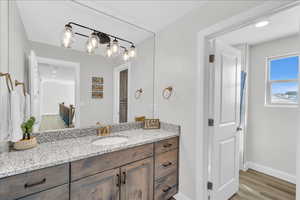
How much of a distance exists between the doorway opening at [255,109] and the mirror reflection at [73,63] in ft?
3.69

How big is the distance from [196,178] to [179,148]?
1.25 feet

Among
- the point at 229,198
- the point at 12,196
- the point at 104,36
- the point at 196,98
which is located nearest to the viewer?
the point at 12,196

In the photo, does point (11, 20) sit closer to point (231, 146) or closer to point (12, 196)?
point (12, 196)

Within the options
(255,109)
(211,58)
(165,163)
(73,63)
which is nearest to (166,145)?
(165,163)

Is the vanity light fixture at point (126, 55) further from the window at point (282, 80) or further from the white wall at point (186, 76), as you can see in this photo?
the window at point (282, 80)

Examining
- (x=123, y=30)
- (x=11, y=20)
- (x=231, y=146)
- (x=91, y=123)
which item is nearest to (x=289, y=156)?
(x=231, y=146)

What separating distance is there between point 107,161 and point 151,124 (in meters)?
0.93

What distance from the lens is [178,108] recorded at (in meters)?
1.77

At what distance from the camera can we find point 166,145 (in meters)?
1.62

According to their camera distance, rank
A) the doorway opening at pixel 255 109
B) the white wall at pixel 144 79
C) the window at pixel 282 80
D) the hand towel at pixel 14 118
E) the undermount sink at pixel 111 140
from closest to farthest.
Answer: the hand towel at pixel 14 118 < the undermount sink at pixel 111 140 < the doorway opening at pixel 255 109 < the white wall at pixel 144 79 < the window at pixel 282 80

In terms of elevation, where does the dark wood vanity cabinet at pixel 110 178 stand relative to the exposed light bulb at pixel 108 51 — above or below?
below

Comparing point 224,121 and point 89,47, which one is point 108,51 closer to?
point 89,47

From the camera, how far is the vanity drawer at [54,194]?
845 mm

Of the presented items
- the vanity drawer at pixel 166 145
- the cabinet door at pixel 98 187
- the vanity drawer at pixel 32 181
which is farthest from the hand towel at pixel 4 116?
the vanity drawer at pixel 166 145
